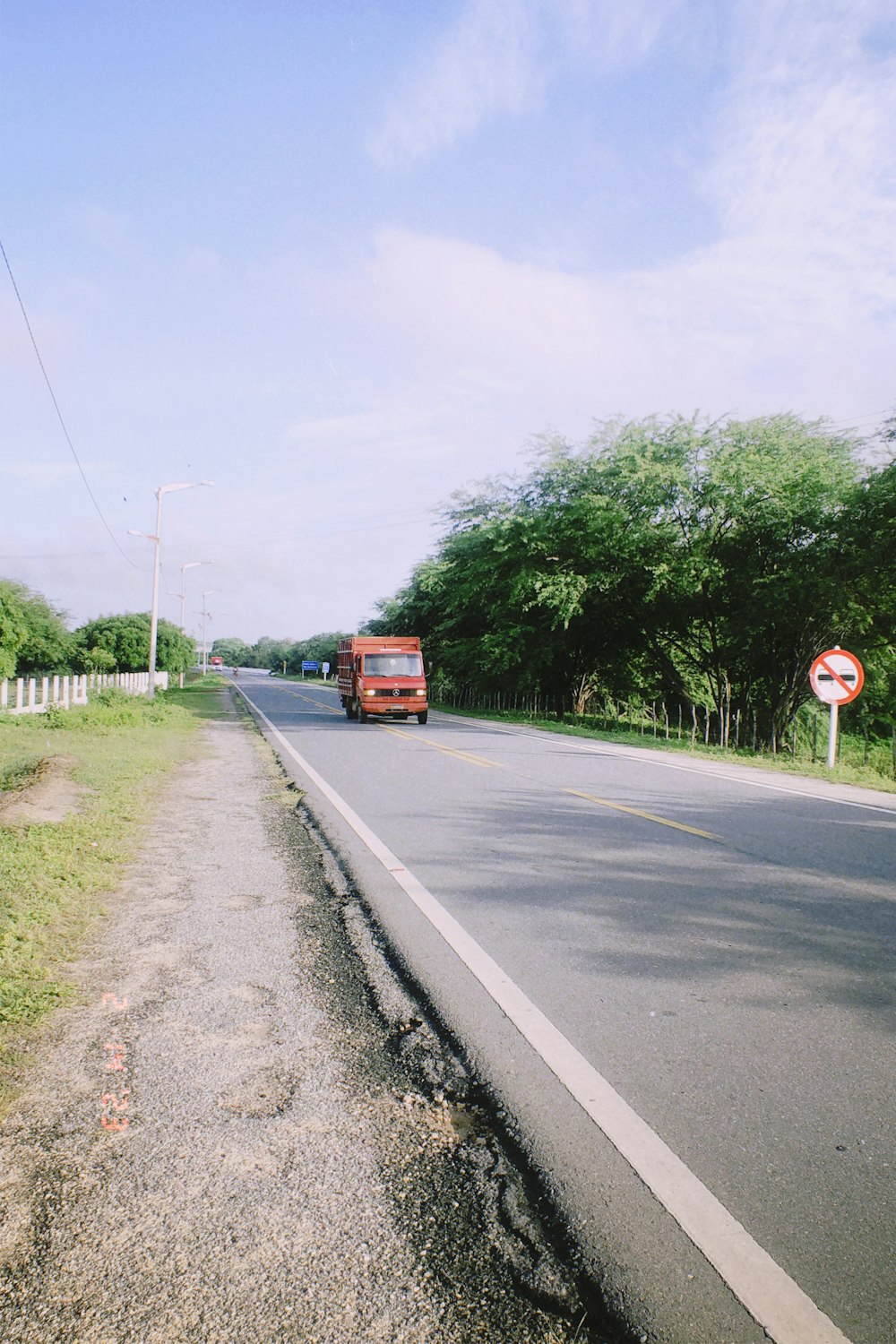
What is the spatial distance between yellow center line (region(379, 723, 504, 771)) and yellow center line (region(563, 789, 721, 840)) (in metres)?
3.26

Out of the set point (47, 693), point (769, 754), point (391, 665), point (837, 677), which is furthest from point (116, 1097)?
point (47, 693)

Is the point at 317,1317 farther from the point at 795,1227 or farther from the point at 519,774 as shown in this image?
the point at 519,774

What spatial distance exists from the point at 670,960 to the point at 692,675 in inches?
1265

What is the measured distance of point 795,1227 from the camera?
267 centimetres

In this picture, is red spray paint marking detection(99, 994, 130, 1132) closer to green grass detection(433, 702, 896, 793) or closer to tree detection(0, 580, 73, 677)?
green grass detection(433, 702, 896, 793)

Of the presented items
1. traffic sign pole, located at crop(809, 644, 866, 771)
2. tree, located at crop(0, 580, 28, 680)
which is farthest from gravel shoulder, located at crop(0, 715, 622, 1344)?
tree, located at crop(0, 580, 28, 680)

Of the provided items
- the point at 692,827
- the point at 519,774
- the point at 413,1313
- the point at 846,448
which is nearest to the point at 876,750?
the point at 846,448

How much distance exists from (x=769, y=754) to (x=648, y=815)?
1542 cm

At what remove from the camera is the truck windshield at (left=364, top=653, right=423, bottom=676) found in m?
27.1

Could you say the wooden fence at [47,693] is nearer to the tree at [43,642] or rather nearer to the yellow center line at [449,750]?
the yellow center line at [449,750]

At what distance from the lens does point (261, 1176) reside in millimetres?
2898

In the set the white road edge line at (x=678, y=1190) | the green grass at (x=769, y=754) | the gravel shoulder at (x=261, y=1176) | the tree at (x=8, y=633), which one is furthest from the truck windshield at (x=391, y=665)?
the white road edge line at (x=678, y=1190)

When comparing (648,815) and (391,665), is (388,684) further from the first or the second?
(648,815)

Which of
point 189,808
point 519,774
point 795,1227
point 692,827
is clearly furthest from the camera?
point 519,774
